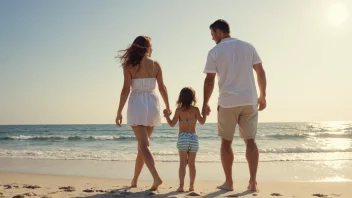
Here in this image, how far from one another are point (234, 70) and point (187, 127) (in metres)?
0.92

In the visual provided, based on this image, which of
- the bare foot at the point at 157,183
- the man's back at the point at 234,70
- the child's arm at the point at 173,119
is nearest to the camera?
the bare foot at the point at 157,183

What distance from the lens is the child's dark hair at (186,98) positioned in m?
4.37

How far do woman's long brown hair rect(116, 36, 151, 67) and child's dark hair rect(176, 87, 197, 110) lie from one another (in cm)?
68

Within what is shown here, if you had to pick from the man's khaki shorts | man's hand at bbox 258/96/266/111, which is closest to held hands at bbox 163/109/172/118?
the man's khaki shorts

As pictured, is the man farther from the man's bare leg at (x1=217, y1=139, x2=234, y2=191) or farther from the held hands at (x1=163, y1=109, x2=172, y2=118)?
the held hands at (x1=163, y1=109, x2=172, y2=118)

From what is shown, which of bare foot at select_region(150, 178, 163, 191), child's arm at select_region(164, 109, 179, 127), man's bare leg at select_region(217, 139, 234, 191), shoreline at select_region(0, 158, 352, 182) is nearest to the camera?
bare foot at select_region(150, 178, 163, 191)

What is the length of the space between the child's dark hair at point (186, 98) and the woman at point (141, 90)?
0.33m

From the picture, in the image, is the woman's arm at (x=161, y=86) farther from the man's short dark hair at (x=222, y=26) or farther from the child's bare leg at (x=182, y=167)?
the man's short dark hair at (x=222, y=26)

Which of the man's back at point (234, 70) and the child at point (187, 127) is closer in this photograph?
the man's back at point (234, 70)

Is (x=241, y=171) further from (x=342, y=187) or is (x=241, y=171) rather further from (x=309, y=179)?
(x=342, y=187)

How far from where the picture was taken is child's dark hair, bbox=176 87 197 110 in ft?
14.3

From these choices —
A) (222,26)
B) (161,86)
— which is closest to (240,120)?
(161,86)

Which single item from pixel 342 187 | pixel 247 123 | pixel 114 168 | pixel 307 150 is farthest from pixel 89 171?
pixel 307 150

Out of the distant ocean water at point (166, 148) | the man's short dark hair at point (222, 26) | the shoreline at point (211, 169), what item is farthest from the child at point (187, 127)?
the distant ocean water at point (166, 148)
